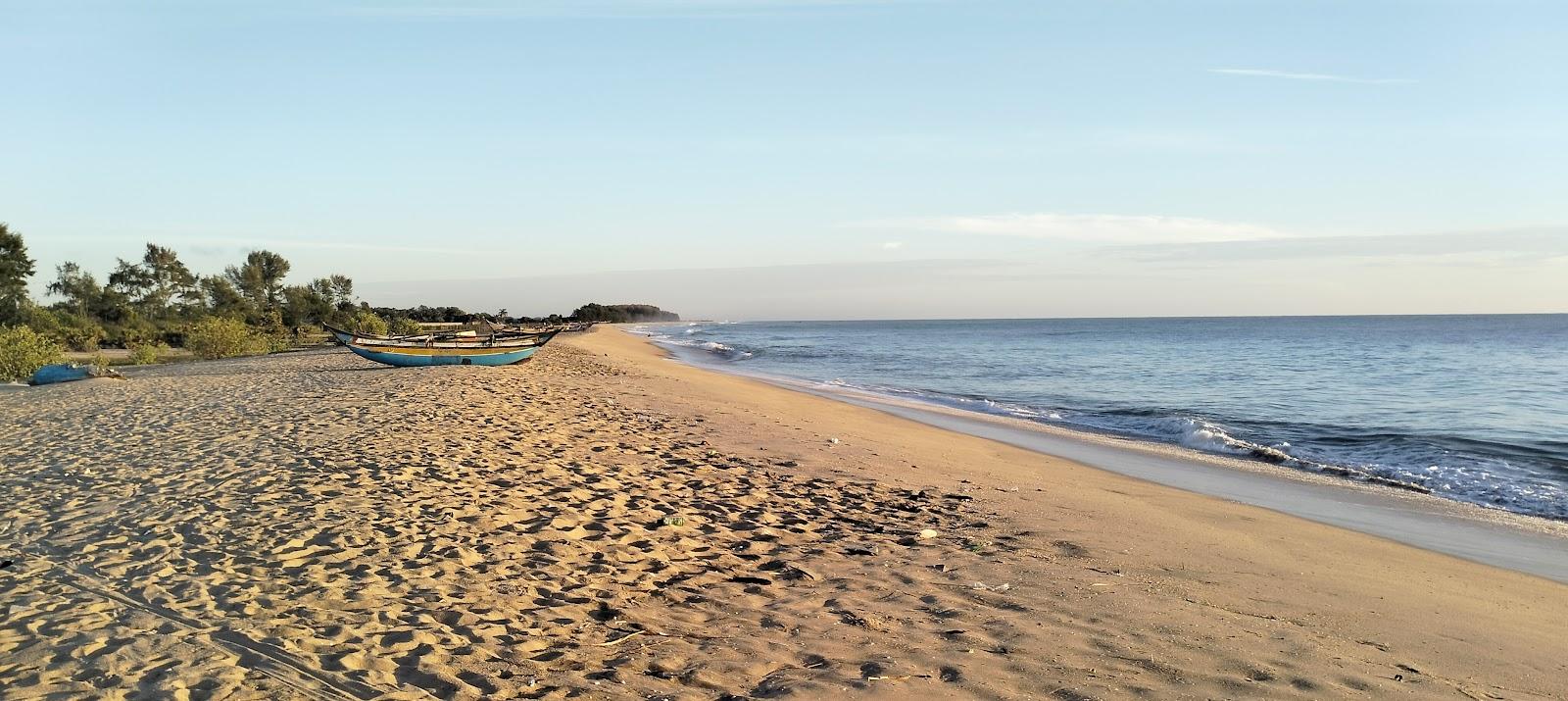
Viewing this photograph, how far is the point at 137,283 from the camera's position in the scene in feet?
183

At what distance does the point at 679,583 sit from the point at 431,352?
2195 centimetres

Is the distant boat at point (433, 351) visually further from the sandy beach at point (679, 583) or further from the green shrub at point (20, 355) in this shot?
the sandy beach at point (679, 583)

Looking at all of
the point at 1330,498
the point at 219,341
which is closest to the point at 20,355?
the point at 219,341

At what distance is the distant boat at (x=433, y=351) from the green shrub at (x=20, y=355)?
7675 mm

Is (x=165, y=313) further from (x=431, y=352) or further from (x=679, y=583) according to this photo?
(x=679, y=583)

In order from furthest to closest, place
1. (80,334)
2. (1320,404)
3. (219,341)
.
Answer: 1. (80,334)
2. (219,341)
3. (1320,404)

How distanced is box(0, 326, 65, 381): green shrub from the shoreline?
24.8 meters

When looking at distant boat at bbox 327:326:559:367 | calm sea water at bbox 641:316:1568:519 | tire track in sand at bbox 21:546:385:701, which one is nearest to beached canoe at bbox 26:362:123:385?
distant boat at bbox 327:326:559:367

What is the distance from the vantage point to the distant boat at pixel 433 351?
25391mm


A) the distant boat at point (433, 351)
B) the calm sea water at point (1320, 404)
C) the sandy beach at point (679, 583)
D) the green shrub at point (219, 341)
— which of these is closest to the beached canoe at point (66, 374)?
the distant boat at point (433, 351)

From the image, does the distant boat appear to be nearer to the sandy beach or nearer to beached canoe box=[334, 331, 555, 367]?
beached canoe box=[334, 331, 555, 367]

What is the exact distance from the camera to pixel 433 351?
2573 centimetres

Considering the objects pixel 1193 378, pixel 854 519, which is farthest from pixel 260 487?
pixel 1193 378

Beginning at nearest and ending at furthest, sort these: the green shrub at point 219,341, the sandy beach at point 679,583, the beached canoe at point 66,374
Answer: the sandy beach at point 679,583 < the beached canoe at point 66,374 < the green shrub at point 219,341
